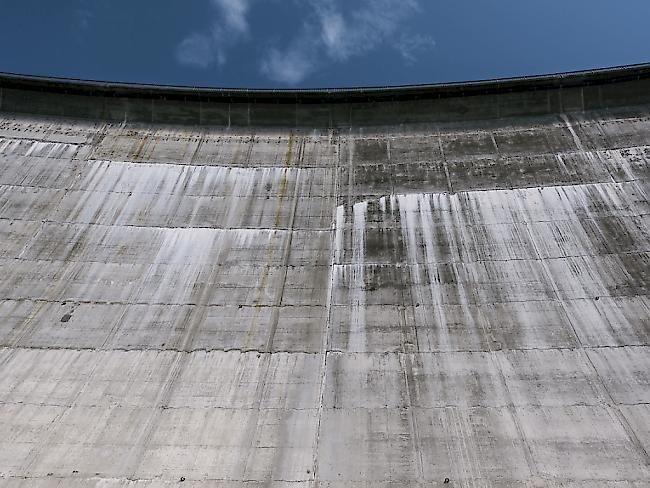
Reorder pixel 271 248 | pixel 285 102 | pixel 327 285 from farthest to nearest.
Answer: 1. pixel 285 102
2. pixel 271 248
3. pixel 327 285

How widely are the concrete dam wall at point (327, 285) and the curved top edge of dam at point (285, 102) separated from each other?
9 centimetres

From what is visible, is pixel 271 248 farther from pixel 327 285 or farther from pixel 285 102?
pixel 285 102

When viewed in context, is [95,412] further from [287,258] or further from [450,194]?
[450,194]

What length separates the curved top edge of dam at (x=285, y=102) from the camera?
58.7ft

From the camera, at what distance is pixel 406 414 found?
27.6ft

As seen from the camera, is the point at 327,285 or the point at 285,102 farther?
the point at 285,102

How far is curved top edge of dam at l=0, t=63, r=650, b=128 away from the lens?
17906 mm

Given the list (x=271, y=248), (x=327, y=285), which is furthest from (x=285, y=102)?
(x=327, y=285)

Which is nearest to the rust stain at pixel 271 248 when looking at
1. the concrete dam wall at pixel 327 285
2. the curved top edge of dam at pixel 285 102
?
the concrete dam wall at pixel 327 285

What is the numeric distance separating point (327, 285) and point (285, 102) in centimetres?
953

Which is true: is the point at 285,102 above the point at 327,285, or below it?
above

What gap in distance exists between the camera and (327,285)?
39.9 ft

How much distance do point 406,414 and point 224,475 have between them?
3.29m

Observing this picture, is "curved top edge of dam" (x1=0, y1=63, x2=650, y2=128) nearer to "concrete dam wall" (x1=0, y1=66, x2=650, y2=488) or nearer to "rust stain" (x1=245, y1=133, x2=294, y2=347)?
"concrete dam wall" (x1=0, y1=66, x2=650, y2=488)
